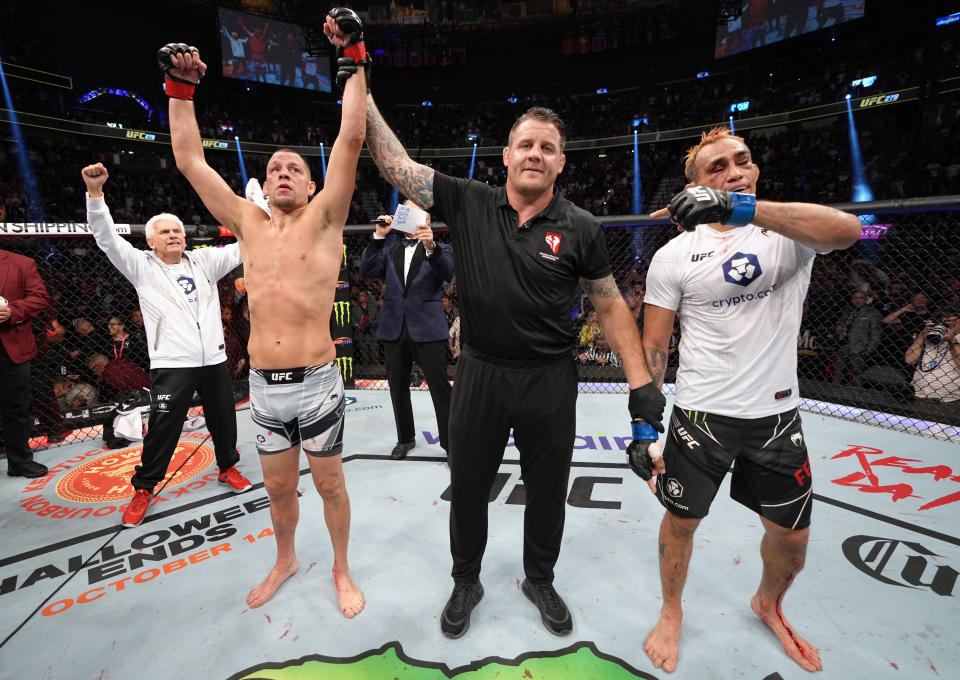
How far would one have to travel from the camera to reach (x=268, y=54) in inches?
763

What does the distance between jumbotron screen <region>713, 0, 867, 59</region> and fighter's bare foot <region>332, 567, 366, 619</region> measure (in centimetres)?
2097

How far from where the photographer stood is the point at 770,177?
16734mm

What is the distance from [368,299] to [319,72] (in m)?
18.8

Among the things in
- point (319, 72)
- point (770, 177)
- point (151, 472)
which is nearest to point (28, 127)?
point (319, 72)

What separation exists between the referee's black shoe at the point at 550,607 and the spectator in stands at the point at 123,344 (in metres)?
4.41

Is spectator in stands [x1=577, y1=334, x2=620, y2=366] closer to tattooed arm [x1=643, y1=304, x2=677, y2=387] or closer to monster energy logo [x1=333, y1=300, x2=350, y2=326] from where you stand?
monster energy logo [x1=333, y1=300, x2=350, y2=326]

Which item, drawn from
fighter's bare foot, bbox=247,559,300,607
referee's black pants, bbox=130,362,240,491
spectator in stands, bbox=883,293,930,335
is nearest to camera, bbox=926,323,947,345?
spectator in stands, bbox=883,293,930,335

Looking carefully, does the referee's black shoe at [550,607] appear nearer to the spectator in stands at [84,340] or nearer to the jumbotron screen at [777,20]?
the spectator in stands at [84,340]

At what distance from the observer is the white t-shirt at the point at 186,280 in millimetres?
2727

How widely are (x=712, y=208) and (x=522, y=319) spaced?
698 millimetres

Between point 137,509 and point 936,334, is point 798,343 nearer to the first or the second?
point 936,334

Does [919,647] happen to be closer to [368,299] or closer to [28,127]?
[368,299]

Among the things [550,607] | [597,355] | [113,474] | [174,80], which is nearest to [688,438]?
[550,607]

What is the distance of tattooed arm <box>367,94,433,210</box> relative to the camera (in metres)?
1.71
